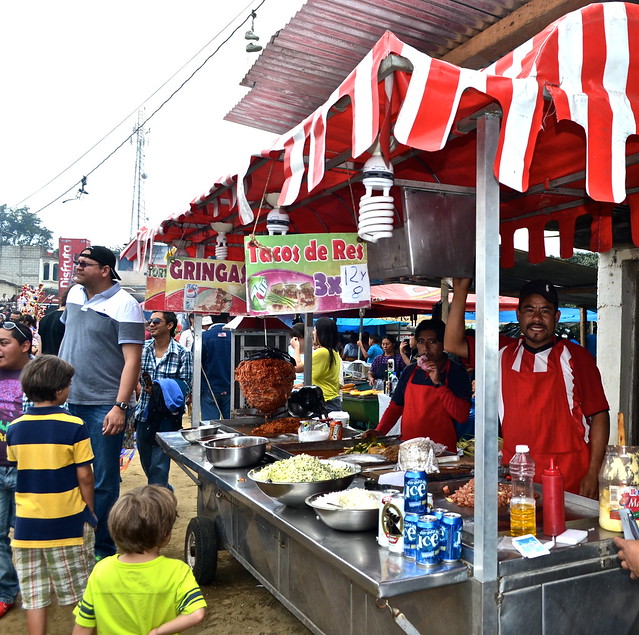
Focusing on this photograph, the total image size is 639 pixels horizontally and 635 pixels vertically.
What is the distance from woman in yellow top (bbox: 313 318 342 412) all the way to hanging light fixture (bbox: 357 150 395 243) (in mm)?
4702

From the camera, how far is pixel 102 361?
13.9 feet

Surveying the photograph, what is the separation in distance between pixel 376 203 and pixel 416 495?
1.19m

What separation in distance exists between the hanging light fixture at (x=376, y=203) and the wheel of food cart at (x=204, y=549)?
8.98ft

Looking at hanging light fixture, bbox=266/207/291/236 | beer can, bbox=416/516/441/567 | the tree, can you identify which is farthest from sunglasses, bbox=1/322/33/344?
the tree

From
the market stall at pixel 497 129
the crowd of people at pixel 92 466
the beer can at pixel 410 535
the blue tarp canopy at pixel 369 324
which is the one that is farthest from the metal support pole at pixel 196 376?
the blue tarp canopy at pixel 369 324

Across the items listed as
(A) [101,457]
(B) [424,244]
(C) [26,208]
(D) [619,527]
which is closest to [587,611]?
(D) [619,527]

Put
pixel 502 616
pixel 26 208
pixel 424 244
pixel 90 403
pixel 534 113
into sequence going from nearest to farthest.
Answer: pixel 534 113 < pixel 502 616 < pixel 424 244 < pixel 90 403 < pixel 26 208

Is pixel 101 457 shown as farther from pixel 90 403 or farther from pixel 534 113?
pixel 534 113

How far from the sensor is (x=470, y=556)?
2145 millimetres

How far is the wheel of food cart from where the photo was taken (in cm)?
424

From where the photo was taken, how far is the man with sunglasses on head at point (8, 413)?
384cm

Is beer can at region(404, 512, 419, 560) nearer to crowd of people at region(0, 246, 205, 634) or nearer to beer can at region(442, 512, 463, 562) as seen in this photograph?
beer can at region(442, 512, 463, 562)

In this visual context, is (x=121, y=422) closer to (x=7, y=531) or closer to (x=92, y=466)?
(x=92, y=466)

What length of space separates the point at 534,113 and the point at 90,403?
3499mm
